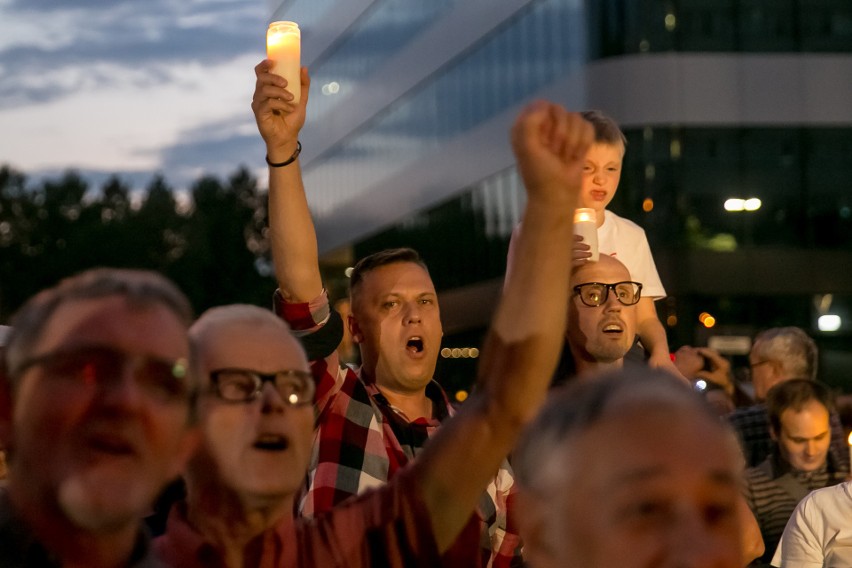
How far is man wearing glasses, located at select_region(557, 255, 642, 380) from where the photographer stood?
5.07m

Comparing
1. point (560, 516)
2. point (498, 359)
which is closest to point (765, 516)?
point (498, 359)

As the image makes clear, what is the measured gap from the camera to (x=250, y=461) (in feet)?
8.61

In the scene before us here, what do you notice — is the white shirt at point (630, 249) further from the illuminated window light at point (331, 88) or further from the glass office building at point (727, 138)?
the illuminated window light at point (331, 88)

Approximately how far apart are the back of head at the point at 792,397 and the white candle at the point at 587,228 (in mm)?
2644

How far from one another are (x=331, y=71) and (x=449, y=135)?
11.5 m

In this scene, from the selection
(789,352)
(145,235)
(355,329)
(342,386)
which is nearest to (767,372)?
(789,352)

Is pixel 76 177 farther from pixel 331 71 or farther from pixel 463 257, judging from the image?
pixel 463 257

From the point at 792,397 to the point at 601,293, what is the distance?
2.72m

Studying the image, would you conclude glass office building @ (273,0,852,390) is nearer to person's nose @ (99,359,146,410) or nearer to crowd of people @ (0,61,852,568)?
crowd of people @ (0,61,852,568)

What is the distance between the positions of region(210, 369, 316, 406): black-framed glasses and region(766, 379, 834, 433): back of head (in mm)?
5208

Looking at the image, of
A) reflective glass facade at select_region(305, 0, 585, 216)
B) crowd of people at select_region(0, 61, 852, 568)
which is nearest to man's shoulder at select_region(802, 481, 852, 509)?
crowd of people at select_region(0, 61, 852, 568)

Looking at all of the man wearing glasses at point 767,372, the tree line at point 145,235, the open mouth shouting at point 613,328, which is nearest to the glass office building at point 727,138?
the man wearing glasses at point 767,372

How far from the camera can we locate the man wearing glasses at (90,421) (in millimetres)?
2000

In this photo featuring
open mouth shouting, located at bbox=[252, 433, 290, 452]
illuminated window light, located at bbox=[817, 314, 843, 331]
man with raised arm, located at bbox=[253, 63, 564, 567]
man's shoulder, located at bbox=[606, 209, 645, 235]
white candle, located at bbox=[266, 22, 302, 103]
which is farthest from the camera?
illuminated window light, located at bbox=[817, 314, 843, 331]
